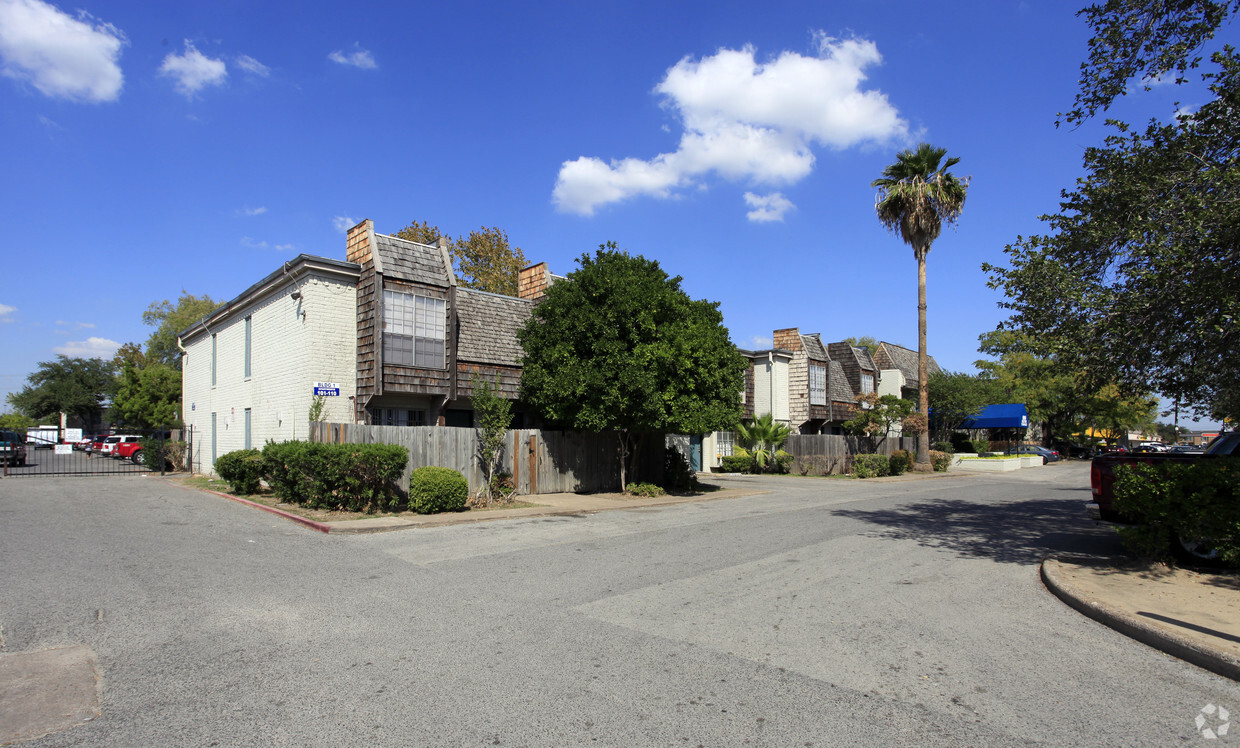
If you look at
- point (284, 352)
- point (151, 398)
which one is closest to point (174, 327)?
point (151, 398)

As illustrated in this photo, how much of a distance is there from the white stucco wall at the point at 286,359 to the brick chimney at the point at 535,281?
→ 6.41 meters

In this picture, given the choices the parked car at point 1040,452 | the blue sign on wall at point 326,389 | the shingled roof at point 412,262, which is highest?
the shingled roof at point 412,262

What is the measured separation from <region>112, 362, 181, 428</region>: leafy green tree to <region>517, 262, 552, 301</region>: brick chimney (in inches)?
1081

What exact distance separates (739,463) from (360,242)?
1925cm

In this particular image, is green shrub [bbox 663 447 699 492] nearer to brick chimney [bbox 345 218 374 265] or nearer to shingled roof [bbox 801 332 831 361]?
brick chimney [bbox 345 218 374 265]

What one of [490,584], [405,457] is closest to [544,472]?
[405,457]

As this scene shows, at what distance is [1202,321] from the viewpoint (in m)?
8.08

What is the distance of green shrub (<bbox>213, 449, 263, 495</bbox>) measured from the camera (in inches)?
691

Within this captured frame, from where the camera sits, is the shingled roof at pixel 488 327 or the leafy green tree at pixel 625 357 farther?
the shingled roof at pixel 488 327

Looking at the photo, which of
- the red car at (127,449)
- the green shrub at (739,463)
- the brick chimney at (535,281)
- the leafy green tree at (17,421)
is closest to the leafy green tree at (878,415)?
the green shrub at (739,463)

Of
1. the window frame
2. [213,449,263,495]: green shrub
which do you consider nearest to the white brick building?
[213,449,263,495]: green shrub

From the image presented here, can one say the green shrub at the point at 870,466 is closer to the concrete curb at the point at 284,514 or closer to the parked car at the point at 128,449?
the concrete curb at the point at 284,514

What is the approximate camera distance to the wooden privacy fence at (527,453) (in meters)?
16.1

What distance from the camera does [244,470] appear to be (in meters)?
17.8
